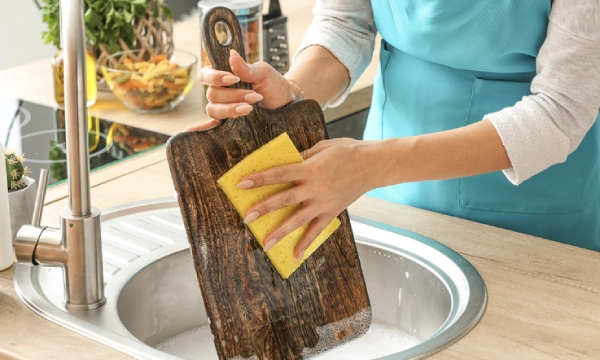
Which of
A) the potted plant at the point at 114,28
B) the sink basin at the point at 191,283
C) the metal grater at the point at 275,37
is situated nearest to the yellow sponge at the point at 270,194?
the sink basin at the point at 191,283

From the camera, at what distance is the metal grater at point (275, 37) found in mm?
2033

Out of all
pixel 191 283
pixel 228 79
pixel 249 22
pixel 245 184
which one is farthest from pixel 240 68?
pixel 249 22

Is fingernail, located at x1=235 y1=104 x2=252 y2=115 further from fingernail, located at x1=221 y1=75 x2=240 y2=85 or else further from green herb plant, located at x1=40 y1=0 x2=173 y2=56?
green herb plant, located at x1=40 y1=0 x2=173 y2=56

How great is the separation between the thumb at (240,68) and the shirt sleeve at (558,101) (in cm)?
34

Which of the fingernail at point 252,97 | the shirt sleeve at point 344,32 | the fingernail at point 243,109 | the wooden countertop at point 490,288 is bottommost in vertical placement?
the wooden countertop at point 490,288

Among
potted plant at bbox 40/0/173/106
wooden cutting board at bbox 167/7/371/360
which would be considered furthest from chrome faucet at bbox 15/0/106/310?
potted plant at bbox 40/0/173/106

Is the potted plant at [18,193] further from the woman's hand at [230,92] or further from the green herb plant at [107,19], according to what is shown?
the green herb plant at [107,19]

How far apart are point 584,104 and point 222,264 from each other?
0.53 m

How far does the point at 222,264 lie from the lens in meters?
1.03

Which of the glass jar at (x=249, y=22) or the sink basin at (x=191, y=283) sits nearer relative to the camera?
the sink basin at (x=191, y=283)

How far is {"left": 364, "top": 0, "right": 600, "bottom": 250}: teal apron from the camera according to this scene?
1282 mm

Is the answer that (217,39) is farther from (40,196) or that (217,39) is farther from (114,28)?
(114,28)

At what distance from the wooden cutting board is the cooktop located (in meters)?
0.51

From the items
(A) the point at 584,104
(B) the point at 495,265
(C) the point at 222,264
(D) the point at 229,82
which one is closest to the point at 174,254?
(C) the point at 222,264
